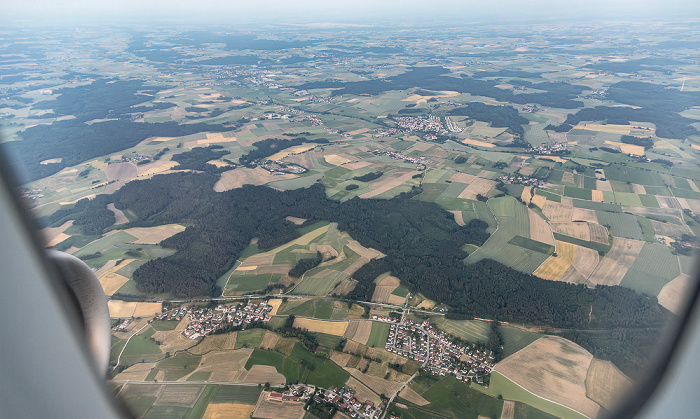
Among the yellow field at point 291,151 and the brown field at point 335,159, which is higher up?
the yellow field at point 291,151

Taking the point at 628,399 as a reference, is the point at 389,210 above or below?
below

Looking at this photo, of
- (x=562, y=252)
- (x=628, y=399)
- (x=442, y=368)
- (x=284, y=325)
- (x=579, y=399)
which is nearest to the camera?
(x=628, y=399)

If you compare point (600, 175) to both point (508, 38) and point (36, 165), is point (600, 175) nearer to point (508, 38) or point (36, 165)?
point (36, 165)

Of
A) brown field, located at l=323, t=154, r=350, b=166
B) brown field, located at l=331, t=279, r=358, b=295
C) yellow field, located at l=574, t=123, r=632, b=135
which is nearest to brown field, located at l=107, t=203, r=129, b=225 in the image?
brown field, located at l=331, t=279, r=358, b=295

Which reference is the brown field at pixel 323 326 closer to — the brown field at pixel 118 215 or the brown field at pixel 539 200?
the brown field at pixel 118 215

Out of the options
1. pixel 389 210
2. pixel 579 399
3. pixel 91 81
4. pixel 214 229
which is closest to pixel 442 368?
pixel 579 399

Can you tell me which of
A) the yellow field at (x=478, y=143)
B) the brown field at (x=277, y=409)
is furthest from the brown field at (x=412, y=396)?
the yellow field at (x=478, y=143)
